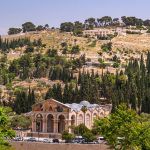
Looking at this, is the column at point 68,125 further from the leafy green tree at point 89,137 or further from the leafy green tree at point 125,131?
the leafy green tree at point 125,131

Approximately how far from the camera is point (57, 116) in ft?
293

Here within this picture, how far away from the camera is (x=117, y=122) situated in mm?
51469

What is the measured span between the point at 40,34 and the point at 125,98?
327 feet

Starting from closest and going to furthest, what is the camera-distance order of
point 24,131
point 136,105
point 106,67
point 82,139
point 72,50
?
point 82,139
point 24,131
point 136,105
point 106,67
point 72,50

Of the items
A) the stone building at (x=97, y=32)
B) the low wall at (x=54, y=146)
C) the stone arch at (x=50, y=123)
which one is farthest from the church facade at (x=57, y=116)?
the stone building at (x=97, y=32)

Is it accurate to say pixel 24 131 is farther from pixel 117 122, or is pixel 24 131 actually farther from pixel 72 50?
pixel 72 50

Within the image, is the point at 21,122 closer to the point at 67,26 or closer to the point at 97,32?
the point at 97,32

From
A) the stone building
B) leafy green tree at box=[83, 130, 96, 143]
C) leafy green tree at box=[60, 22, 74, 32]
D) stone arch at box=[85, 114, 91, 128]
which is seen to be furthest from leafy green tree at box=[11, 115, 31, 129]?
leafy green tree at box=[60, 22, 74, 32]

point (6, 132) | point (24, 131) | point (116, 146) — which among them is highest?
point (6, 132)

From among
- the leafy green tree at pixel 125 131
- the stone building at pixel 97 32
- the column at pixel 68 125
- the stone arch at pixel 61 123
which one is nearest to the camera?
the leafy green tree at pixel 125 131

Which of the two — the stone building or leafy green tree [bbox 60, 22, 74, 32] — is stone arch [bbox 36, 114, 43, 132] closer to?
the stone building

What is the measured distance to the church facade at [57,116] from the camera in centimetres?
8851

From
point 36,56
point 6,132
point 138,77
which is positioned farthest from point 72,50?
point 6,132

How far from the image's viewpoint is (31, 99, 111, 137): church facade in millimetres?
88506
